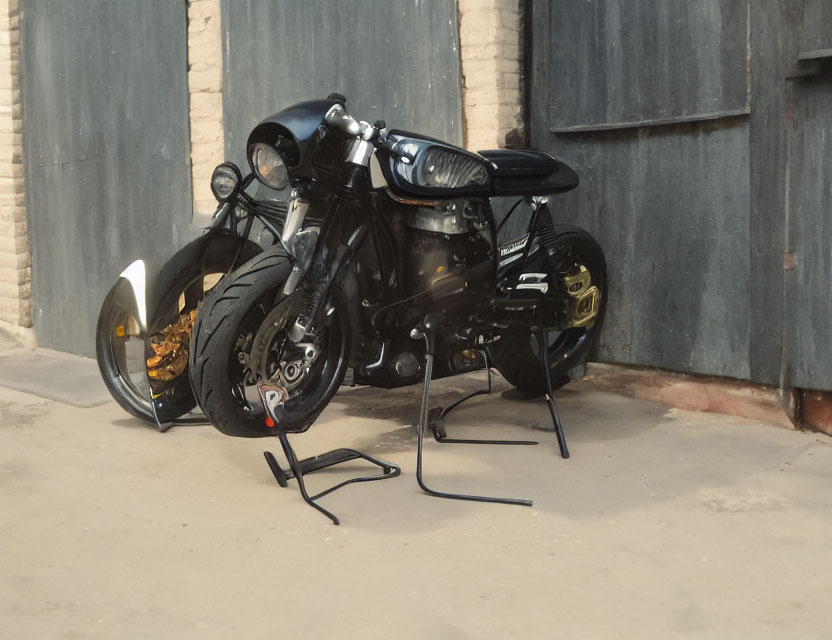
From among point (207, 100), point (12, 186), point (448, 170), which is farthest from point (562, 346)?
point (12, 186)

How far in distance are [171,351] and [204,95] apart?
220 centimetres

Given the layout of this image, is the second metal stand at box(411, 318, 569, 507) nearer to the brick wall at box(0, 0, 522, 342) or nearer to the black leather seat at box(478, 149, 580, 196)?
the black leather seat at box(478, 149, 580, 196)

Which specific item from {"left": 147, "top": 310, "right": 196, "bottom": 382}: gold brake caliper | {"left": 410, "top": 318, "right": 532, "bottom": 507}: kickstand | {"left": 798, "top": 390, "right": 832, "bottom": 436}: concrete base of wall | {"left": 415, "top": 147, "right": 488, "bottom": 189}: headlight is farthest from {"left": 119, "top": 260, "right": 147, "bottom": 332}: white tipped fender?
{"left": 798, "top": 390, "right": 832, "bottom": 436}: concrete base of wall

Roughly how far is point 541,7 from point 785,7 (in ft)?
4.64

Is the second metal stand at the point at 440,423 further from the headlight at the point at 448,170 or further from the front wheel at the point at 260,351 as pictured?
the headlight at the point at 448,170

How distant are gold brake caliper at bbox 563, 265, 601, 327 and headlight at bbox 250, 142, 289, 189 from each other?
5.11 feet

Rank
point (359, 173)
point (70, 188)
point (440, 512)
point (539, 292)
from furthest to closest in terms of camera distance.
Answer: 1. point (70, 188)
2. point (539, 292)
3. point (359, 173)
4. point (440, 512)

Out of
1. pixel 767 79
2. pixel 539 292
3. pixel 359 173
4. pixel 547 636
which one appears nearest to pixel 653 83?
pixel 767 79

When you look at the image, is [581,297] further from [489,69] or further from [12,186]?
[12,186]

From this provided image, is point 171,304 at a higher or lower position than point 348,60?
lower

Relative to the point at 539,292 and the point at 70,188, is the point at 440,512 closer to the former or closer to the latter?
the point at 539,292

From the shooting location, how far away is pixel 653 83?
5.52 m

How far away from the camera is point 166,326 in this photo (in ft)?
17.4

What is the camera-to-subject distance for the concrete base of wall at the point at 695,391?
5262 mm
